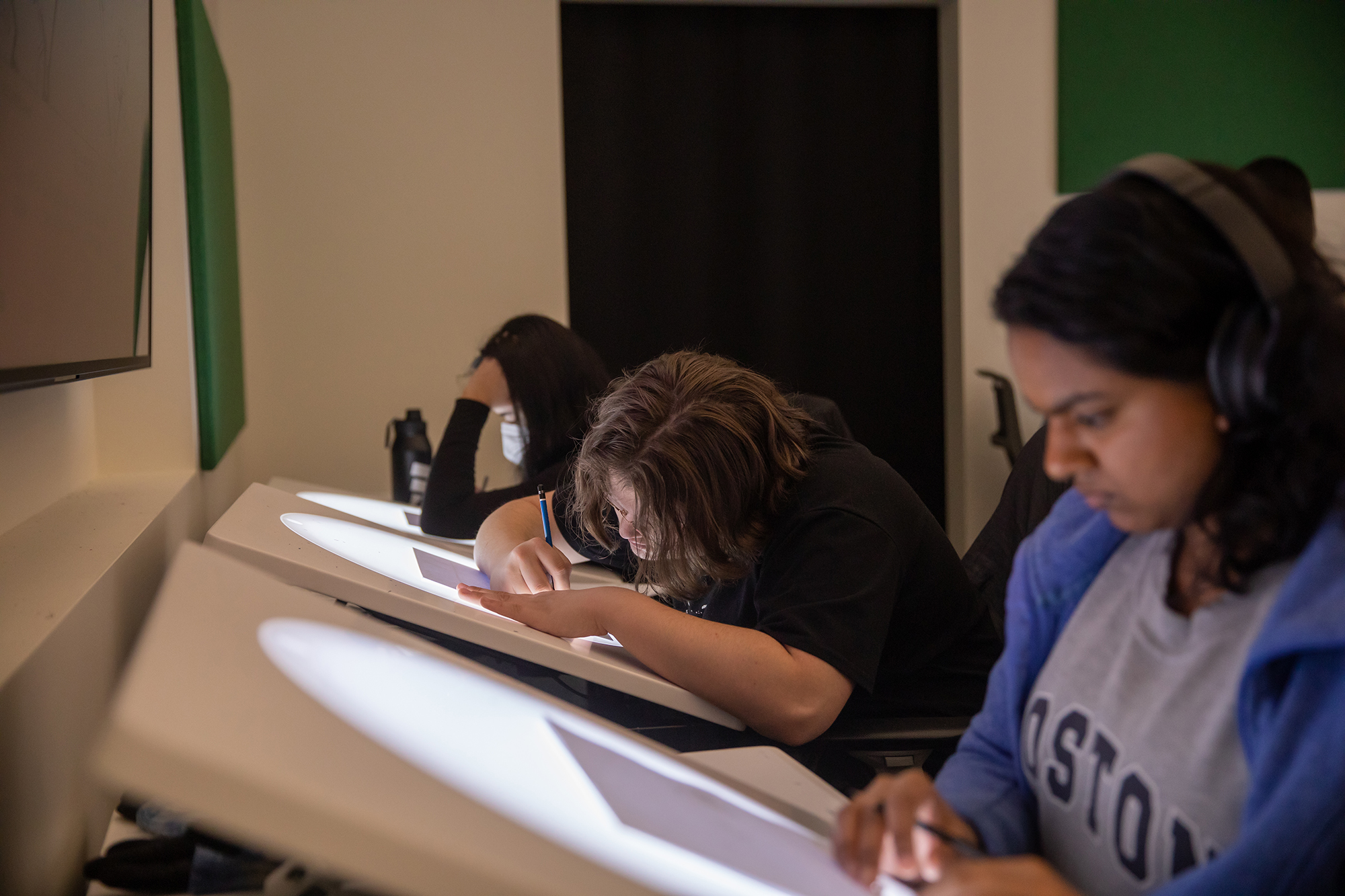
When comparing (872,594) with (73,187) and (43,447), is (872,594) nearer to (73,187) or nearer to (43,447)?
(73,187)

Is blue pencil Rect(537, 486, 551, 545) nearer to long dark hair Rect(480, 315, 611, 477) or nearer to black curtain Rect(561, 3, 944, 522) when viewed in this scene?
long dark hair Rect(480, 315, 611, 477)

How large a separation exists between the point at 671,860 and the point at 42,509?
1232 millimetres

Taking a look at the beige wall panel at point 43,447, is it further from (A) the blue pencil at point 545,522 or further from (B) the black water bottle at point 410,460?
(B) the black water bottle at point 410,460

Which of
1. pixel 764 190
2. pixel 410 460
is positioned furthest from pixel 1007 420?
pixel 410 460

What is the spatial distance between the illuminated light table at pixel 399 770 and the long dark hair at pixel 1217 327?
1.15ft

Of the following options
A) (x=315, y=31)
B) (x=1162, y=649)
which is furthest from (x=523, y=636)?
(x=315, y=31)

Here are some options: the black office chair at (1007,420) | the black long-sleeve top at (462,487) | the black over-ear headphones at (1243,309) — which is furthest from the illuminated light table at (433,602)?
the black office chair at (1007,420)

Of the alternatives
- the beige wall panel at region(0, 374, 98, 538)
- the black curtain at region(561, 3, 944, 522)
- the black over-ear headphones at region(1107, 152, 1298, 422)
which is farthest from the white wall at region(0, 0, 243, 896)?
the black curtain at region(561, 3, 944, 522)

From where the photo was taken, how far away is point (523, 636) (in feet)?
3.43

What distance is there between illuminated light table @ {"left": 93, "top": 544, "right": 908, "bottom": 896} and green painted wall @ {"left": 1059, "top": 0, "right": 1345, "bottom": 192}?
361 cm

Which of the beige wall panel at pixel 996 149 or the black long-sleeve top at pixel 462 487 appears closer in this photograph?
the black long-sleeve top at pixel 462 487

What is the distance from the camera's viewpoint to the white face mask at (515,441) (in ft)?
7.44

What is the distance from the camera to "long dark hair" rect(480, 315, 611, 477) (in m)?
2.22

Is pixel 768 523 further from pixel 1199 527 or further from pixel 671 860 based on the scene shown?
pixel 671 860
